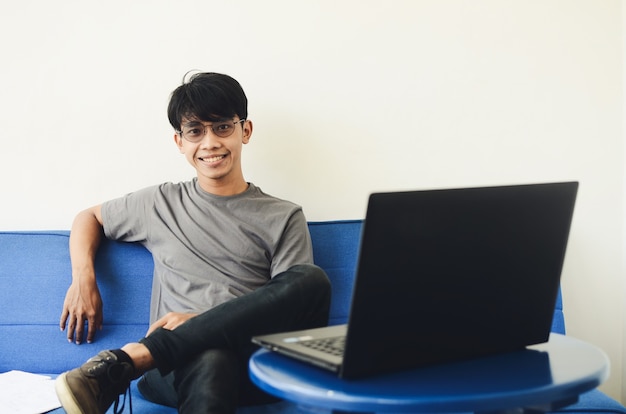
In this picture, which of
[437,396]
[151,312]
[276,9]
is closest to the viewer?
[437,396]

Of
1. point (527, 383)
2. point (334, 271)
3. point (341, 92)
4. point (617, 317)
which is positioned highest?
point (341, 92)

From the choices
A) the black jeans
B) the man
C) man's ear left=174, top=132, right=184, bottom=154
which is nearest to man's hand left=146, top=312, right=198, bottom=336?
the man

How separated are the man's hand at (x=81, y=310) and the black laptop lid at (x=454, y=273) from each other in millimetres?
1276

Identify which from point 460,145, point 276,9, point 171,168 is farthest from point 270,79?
point 460,145

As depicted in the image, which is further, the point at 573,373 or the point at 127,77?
the point at 127,77

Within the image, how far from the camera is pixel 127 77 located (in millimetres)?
2412

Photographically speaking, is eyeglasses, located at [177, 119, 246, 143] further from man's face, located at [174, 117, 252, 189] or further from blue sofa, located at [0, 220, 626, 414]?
blue sofa, located at [0, 220, 626, 414]

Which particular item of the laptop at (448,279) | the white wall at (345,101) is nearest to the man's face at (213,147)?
the white wall at (345,101)

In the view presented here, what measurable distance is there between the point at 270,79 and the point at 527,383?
158 centimetres

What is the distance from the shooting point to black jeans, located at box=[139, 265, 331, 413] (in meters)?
1.55

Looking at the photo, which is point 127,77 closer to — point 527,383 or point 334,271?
point 334,271

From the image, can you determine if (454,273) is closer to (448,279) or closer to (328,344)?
(448,279)

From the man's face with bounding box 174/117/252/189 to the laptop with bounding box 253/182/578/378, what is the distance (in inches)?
40.0

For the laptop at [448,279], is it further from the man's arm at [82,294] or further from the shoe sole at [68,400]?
the man's arm at [82,294]
